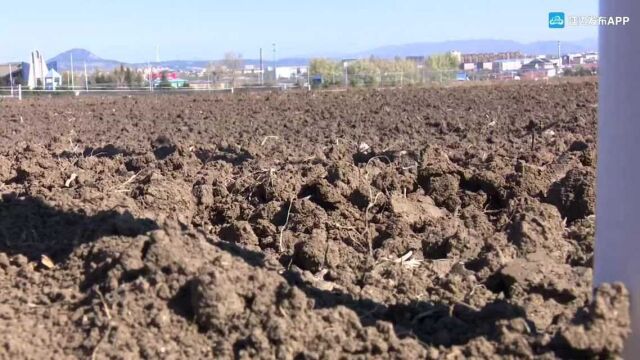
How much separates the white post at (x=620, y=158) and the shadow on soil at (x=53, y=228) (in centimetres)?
265

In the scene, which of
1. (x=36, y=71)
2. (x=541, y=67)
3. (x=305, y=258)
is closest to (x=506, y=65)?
(x=541, y=67)

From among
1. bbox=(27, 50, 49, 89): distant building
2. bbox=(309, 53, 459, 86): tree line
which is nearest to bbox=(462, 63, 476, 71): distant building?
bbox=(309, 53, 459, 86): tree line

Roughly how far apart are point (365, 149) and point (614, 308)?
8.35 m

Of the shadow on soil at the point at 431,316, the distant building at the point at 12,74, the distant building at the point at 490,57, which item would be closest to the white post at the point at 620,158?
the shadow on soil at the point at 431,316

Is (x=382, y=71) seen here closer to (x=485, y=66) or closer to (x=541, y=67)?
(x=485, y=66)

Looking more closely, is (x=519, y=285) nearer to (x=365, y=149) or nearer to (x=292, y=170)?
(x=292, y=170)

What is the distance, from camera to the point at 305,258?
532cm

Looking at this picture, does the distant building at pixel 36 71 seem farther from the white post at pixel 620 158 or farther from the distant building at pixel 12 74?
the white post at pixel 620 158

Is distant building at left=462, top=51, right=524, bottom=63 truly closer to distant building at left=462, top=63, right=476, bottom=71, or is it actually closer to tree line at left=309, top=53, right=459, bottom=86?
tree line at left=309, top=53, right=459, bottom=86

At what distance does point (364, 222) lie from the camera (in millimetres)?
6383

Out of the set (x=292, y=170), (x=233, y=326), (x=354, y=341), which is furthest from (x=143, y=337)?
(x=292, y=170)

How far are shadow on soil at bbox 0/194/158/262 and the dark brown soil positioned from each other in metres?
0.02

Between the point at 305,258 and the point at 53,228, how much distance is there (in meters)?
1.68

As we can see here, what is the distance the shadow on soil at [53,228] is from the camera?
4.88m
